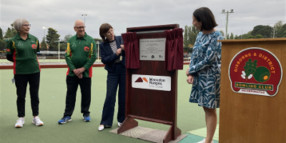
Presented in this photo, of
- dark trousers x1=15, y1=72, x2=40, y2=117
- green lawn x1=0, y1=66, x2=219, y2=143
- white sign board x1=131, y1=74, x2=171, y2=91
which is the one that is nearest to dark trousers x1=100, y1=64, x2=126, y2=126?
green lawn x1=0, y1=66, x2=219, y2=143

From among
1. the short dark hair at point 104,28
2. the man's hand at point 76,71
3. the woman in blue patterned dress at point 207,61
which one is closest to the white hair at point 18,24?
the man's hand at point 76,71

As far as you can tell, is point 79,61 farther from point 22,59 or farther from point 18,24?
point 18,24

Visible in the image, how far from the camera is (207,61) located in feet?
8.27

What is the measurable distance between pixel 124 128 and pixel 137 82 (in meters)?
0.72

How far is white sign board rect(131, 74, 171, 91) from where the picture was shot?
3.20m

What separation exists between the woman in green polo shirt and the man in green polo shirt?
20.0 inches

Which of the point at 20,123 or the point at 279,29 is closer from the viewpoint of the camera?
the point at 20,123

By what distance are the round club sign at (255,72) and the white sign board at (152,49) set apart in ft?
4.07

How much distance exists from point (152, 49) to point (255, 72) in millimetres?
1586

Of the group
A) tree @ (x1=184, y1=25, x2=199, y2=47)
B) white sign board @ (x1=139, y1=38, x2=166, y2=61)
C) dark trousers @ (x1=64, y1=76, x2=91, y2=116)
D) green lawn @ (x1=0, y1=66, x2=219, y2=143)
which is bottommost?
green lawn @ (x1=0, y1=66, x2=219, y2=143)

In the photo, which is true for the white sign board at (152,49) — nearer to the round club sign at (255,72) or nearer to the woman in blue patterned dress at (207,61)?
the woman in blue patterned dress at (207,61)

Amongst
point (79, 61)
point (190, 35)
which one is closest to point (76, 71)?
point (79, 61)

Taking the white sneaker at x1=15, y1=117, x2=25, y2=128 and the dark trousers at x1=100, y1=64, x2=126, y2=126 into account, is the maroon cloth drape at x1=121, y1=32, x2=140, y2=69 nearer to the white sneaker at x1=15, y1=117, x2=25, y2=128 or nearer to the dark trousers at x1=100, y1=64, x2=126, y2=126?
the dark trousers at x1=100, y1=64, x2=126, y2=126

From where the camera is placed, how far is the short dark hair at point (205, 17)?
8.22 feet
